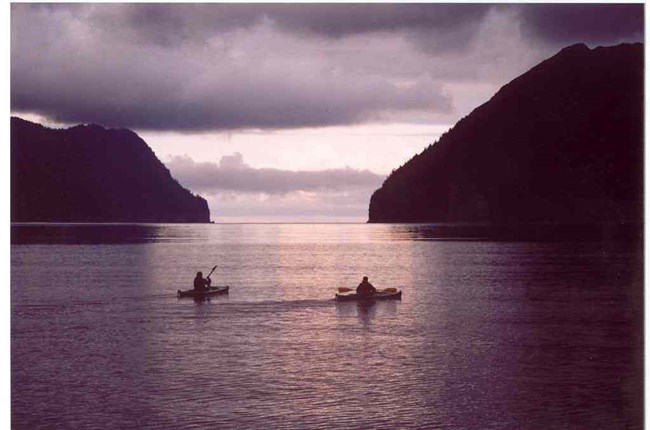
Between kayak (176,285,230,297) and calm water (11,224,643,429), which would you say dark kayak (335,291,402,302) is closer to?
calm water (11,224,643,429)

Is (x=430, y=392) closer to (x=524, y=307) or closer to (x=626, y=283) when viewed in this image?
(x=524, y=307)

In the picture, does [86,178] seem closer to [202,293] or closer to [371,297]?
[202,293]

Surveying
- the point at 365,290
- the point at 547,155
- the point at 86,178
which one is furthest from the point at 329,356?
the point at 86,178

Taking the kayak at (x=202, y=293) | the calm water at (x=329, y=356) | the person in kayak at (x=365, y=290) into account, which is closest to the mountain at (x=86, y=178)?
the kayak at (x=202, y=293)

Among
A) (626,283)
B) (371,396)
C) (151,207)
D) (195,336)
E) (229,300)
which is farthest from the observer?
(151,207)

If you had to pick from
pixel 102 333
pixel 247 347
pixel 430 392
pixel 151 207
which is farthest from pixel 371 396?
pixel 151 207

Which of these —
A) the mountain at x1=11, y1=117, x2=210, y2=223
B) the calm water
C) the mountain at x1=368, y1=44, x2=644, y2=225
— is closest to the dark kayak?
the calm water
